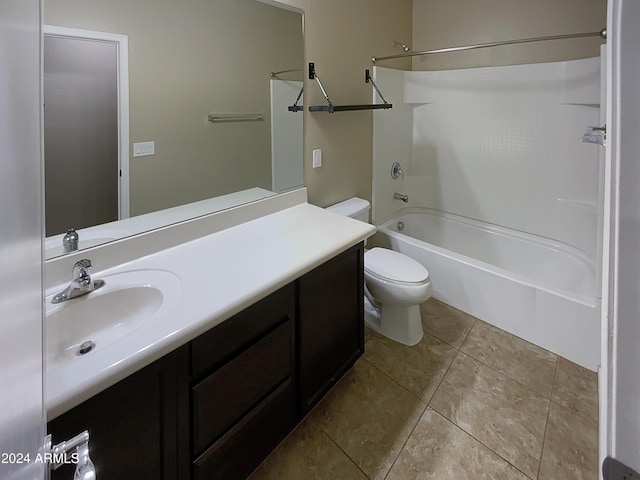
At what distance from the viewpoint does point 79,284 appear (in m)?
1.12

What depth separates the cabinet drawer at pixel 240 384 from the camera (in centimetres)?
107

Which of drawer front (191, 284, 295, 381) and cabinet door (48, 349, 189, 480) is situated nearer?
cabinet door (48, 349, 189, 480)

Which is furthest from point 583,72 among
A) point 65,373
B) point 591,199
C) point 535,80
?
point 65,373

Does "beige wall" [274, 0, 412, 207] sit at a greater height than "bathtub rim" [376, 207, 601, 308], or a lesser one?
greater

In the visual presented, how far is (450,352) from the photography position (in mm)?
2117

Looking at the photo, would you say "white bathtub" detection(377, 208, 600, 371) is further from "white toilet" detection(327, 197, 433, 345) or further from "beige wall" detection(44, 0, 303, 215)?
"beige wall" detection(44, 0, 303, 215)

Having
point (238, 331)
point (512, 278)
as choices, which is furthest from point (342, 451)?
point (512, 278)

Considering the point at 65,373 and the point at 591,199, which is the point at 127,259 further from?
the point at 591,199

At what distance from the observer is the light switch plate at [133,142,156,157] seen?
141cm

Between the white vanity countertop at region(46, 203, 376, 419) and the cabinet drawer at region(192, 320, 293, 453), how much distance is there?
0.19 m

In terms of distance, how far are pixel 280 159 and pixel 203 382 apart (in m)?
1.32

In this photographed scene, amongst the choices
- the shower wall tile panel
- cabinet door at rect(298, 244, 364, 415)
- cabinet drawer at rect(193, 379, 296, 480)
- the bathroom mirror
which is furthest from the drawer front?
the shower wall tile panel

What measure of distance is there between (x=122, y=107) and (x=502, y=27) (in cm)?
270

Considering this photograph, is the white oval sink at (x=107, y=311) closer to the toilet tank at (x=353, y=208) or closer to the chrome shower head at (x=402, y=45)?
the toilet tank at (x=353, y=208)
